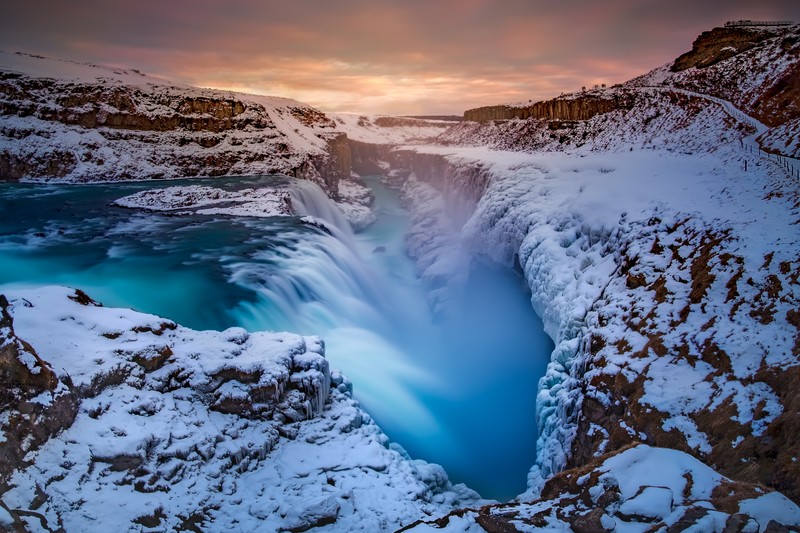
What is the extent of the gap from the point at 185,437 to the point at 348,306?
429 inches

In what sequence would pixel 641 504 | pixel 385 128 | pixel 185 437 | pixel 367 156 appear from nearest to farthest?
pixel 641 504 → pixel 185 437 → pixel 367 156 → pixel 385 128

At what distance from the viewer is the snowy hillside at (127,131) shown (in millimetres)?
38719

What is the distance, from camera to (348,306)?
18016 mm

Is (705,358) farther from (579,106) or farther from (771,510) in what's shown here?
(579,106)

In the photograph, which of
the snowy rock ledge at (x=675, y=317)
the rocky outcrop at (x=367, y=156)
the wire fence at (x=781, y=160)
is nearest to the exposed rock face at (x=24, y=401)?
the snowy rock ledge at (x=675, y=317)

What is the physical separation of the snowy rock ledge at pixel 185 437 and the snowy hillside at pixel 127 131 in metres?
38.1

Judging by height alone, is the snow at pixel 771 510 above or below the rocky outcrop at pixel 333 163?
below

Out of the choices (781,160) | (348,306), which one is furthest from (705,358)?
(348,306)

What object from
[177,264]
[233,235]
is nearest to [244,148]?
[233,235]

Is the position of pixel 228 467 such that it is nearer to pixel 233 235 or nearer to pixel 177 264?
pixel 177 264

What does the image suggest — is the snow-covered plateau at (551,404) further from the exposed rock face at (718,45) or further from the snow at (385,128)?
the snow at (385,128)

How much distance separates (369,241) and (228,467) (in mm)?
29580

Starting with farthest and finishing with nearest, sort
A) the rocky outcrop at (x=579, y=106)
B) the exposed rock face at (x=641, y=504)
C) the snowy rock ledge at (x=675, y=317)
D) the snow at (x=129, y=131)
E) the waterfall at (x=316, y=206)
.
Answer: the rocky outcrop at (x=579, y=106), the snow at (x=129, y=131), the waterfall at (x=316, y=206), the snowy rock ledge at (x=675, y=317), the exposed rock face at (x=641, y=504)

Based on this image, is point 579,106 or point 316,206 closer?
point 316,206
